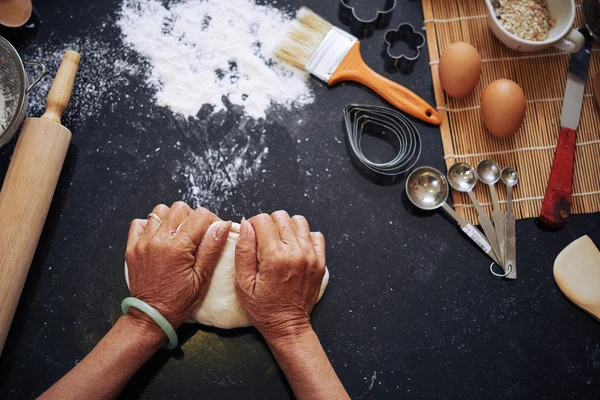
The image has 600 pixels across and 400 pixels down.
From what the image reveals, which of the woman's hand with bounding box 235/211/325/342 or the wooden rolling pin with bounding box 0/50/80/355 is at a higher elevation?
the wooden rolling pin with bounding box 0/50/80/355

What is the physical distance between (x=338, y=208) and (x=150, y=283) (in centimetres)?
60

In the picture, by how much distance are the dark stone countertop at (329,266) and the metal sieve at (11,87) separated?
0.15 m

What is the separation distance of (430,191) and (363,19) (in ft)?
2.04

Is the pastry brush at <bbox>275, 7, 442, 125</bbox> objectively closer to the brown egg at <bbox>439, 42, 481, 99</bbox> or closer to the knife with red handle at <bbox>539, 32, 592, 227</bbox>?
the brown egg at <bbox>439, 42, 481, 99</bbox>

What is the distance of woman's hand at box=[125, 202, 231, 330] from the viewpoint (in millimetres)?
1347

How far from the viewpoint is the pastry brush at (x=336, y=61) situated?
1.66 meters

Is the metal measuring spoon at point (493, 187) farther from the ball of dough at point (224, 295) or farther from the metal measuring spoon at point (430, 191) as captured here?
the ball of dough at point (224, 295)

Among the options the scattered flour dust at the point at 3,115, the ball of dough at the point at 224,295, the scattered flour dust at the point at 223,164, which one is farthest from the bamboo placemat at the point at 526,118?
the scattered flour dust at the point at 3,115

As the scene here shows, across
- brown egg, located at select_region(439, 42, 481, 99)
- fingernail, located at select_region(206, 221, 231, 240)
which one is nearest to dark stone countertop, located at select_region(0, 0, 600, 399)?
brown egg, located at select_region(439, 42, 481, 99)

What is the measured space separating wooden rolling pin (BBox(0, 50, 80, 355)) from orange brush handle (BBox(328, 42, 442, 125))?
2.71 feet

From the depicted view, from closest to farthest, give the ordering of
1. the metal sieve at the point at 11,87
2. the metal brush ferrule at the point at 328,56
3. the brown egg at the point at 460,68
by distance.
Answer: the metal sieve at the point at 11,87
the brown egg at the point at 460,68
the metal brush ferrule at the point at 328,56

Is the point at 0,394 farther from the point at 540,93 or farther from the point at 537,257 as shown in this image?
the point at 540,93

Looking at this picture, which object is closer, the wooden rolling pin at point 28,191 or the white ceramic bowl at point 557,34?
the wooden rolling pin at point 28,191

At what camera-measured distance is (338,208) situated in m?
1.63
